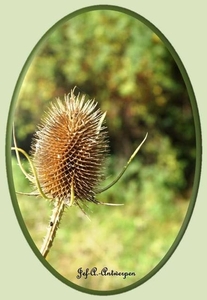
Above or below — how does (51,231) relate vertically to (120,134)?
below

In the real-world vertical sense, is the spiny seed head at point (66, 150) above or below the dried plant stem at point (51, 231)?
above

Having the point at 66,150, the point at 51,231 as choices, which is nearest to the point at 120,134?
the point at 66,150

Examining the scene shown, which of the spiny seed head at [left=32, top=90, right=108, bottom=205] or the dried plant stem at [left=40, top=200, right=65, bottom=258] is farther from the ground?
the spiny seed head at [left=32, top=90, right=108, bottom=205]

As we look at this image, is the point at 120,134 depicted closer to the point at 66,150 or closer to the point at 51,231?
the point at 66,150

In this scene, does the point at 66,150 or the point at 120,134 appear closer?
the point at 66,150

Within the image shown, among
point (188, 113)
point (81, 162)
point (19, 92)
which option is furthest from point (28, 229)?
point (188, 113)
